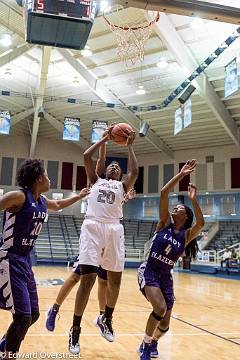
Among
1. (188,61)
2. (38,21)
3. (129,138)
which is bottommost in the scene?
(129,138)

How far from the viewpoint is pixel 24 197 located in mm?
3000

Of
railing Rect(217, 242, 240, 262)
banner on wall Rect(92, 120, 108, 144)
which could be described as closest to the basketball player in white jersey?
banner on wall Rect(92, 120, 108, 144)

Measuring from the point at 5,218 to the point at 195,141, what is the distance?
71.9 ft

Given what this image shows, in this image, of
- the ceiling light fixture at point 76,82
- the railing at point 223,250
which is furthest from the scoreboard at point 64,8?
the railing at point 223,250

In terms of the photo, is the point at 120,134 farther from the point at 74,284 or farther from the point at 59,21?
A: the point at 74,284

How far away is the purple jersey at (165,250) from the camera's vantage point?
409 cm

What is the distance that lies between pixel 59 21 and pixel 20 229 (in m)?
1.97

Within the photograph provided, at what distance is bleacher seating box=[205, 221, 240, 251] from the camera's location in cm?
2233

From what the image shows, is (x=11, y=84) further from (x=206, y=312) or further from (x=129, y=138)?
(x=129, y=138)

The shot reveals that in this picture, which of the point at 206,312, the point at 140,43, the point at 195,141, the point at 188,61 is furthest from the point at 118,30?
the point at 195,141

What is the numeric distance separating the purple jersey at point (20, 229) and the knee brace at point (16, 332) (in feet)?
1.52

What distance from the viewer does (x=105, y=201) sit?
12.9 feet

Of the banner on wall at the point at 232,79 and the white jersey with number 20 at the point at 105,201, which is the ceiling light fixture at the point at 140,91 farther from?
the white jersey with number 20 at the point at 105,201

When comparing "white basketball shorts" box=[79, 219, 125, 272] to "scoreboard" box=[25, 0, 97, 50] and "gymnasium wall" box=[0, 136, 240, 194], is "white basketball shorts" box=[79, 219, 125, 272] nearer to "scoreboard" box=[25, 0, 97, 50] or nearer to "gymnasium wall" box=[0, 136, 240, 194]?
"scoreboard" box=[25, 0, 97, 50]
